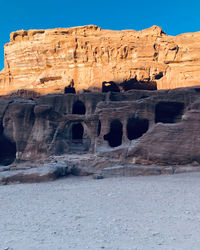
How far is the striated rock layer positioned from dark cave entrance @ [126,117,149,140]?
48.9 ft

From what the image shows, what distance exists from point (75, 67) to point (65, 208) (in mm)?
32895

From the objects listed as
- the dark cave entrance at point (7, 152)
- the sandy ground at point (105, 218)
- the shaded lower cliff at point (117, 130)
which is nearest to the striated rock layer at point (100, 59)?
the dark cave entrance at point (7, 152)

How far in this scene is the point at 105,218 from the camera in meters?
5.91

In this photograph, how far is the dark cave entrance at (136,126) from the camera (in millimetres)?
17484

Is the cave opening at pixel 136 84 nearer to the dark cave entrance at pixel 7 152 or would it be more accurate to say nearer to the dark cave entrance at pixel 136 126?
the dark cave entrance at pixel 136 126

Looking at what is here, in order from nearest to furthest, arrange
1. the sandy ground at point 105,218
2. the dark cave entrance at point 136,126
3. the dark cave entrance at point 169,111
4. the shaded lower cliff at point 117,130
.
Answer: the sandy ground at point 105,218
the shaded lower cliff at point 117,130
the dark cave entrance at point 136,126
the dark cave entrance at point 169,111

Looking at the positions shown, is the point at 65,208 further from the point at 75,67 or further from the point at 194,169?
the point at 75,67

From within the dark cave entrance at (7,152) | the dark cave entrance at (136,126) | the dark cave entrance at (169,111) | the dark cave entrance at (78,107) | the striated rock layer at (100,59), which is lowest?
the dark cave entrance at (7,152)

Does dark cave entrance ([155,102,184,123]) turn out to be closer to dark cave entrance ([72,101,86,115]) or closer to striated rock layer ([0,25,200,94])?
dark cave entrance ([72,101,86,115])

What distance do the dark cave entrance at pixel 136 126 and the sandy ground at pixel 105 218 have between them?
8.36 metres

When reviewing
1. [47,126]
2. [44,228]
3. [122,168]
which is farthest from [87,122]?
[44,228]

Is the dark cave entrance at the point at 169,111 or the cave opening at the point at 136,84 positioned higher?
the cave opening at the point at 136,84

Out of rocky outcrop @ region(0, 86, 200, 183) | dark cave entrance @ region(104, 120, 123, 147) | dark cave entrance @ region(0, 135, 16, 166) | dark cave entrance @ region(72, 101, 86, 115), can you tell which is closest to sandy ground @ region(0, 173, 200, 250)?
rocky outcrop @ region(0, 86, 200, 183)

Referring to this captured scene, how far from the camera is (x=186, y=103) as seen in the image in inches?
726
